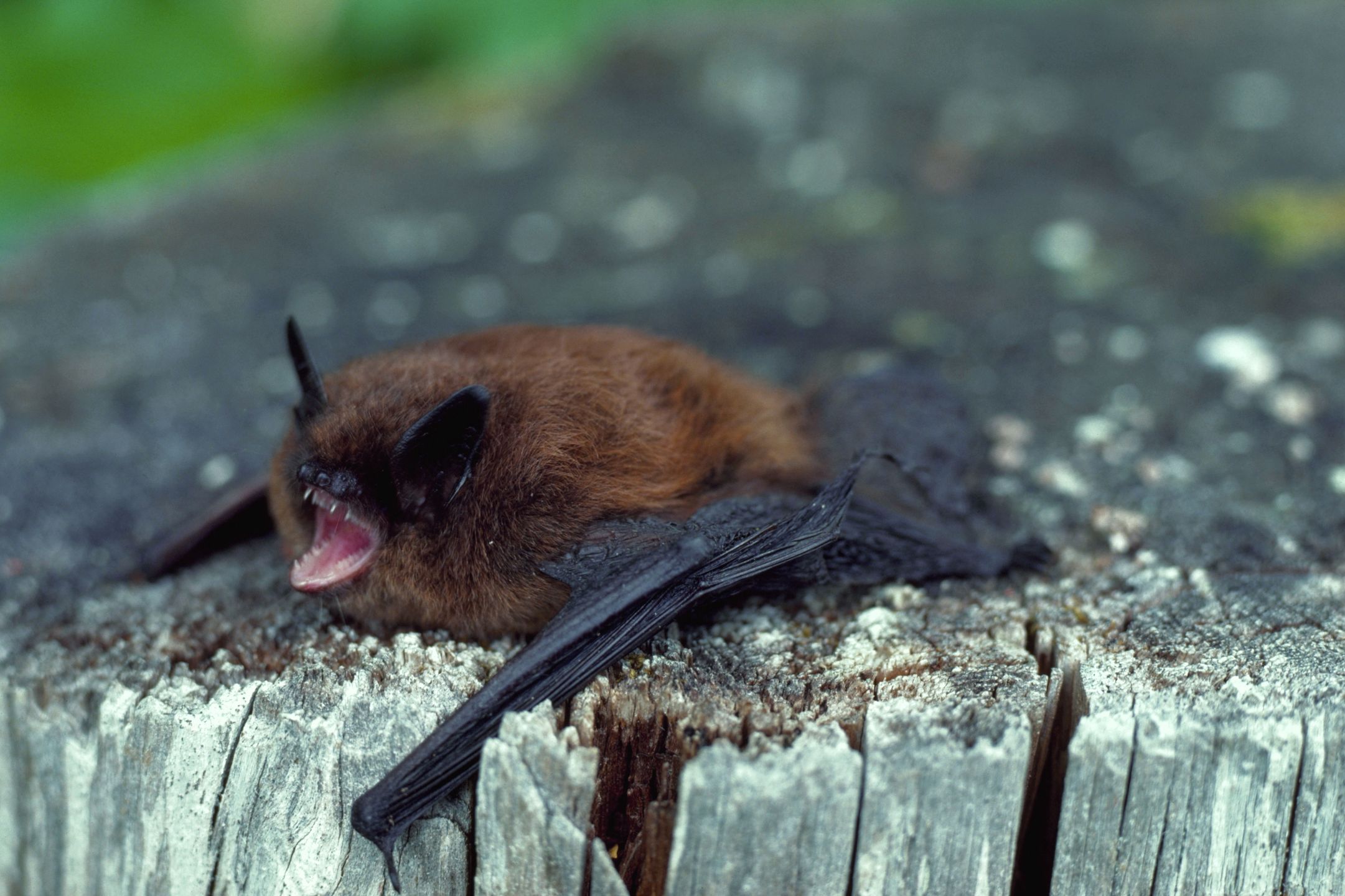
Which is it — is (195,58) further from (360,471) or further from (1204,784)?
(1204,784)

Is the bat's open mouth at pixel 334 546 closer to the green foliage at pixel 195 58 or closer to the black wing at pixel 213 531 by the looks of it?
the black wing at pixel 213 531

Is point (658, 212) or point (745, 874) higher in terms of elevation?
point (658, 212)

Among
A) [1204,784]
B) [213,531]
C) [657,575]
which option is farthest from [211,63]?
[1204,784]

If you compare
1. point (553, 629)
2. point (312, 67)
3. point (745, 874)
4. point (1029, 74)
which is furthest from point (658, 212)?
point (312, 67)

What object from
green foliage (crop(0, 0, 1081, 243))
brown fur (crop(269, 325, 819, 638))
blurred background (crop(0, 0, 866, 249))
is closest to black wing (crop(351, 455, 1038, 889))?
brown fur (crop(269, 325, 819, 638))

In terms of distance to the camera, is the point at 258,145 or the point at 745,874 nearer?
the point at 745,874

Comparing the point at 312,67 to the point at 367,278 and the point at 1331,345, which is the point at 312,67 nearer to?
the point at 367,278

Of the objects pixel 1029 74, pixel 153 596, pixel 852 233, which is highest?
pixel 1029 74

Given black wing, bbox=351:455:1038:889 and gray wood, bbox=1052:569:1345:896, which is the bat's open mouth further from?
gray wood, bbox=1052:569:1345:896
